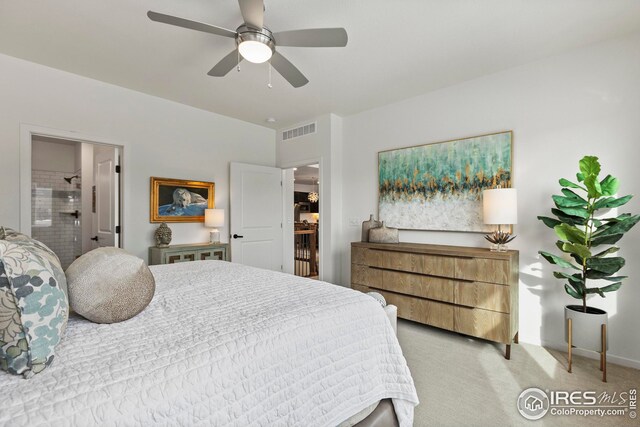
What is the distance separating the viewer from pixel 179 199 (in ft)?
12.7

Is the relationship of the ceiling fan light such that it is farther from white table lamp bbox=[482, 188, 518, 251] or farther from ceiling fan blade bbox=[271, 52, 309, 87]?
white table lamp bbox=[482, 188, 518, 251]

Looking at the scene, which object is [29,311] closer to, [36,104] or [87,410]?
[87,410]

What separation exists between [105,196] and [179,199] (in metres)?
0.87

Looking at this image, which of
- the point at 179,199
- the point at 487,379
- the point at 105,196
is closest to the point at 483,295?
the point at 487,379

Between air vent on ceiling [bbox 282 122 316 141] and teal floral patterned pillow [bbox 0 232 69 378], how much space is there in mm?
3862

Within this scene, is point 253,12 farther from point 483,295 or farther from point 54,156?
point 54,156

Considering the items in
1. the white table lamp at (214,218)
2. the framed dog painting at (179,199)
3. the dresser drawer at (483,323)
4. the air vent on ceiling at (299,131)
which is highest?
the air vent on ceiling at (299,131)

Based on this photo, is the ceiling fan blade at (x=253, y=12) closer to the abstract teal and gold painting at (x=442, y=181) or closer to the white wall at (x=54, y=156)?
the abstract teal and gold painting at (x=442, y=181)

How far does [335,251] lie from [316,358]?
311 centimetres

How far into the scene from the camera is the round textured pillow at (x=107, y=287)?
1.11m

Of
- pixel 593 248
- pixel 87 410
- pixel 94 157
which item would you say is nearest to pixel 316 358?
pixel 87 410

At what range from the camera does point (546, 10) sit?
210 centimetres

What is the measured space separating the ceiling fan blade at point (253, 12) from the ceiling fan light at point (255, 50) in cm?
10

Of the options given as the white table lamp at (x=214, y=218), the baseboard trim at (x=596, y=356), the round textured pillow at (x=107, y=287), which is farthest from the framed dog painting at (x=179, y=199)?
the baseboard trim at (x=596, y=356)
